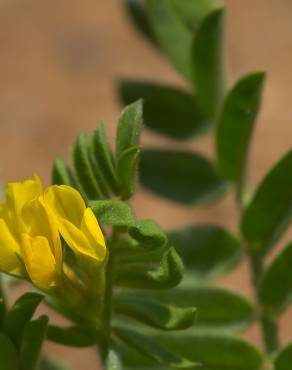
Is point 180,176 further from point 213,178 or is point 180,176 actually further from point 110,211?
point 110,211

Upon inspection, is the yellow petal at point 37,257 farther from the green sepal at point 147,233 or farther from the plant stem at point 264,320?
the plant stem at point 264,320

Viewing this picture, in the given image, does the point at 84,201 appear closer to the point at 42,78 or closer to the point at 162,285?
the point at 162,285

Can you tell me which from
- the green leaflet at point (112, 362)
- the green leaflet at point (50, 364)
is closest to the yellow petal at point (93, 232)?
the green leaflet at point (112, 362)

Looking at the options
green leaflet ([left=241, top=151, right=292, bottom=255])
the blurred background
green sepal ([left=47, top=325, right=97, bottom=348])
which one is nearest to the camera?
green sepal ([left=47, top=325, right=97, bottom=348])

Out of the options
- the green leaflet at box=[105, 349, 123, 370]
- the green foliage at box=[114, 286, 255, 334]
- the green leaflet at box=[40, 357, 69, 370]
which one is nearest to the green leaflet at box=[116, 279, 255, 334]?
the green foliage at box=[114, 286, 255, 334]

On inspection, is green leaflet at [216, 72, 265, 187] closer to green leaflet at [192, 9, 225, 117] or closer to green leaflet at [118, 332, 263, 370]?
green leaflet at [192, 9, 225, 117]

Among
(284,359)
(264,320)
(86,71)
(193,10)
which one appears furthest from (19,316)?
(86,71)
